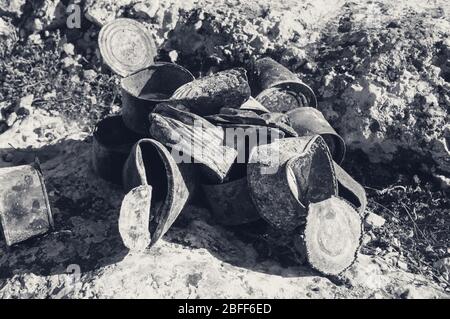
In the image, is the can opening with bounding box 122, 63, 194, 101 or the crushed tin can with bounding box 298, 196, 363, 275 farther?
the can opening with bounding box 122, 63, 194, 101

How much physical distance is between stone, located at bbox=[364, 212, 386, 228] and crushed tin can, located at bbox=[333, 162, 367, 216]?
13cm

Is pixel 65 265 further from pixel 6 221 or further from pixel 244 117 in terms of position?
pixel 244 117

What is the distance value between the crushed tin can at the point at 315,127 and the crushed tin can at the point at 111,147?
4.33 feet

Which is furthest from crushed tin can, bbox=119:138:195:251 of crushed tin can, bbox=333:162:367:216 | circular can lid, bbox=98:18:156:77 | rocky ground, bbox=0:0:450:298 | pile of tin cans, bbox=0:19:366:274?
circular can lid, bbox=98:18:156:77

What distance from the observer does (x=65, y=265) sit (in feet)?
11.9

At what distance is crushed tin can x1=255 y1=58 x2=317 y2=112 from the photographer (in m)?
4.59

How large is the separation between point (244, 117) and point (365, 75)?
161 centimetres

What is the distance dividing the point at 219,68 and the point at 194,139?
1.80 m

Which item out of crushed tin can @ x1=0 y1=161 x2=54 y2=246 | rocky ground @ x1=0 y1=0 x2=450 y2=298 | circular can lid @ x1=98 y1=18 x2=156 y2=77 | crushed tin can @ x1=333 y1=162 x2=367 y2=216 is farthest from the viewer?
circular can lid @ x1=98 y1=18 x2=156 y2=77

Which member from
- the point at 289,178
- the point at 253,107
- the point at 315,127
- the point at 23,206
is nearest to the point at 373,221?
the point at 315,127

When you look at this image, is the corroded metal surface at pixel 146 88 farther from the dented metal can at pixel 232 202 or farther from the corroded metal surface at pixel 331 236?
the corroded metal surface at pixel 331 236

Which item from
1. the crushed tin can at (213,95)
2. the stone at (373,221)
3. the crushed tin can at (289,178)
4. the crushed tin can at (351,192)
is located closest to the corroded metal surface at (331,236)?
the crushed tin can at (289,178)

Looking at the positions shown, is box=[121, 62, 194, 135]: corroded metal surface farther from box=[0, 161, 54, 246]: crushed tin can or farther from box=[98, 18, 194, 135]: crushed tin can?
box=[0, 161, 54, 246]: crushed tin can

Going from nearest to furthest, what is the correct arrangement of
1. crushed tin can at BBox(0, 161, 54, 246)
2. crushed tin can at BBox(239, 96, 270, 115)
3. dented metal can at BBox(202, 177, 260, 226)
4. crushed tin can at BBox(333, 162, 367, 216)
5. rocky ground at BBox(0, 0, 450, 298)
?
rocky ground at BBox(0, 0, 450, 298), crushed tin can at BBox(0, 161, 54, 246), dented metal can at BBox(202, 177, 260, 226), crushed tin can at BBox(333, 162, 367, 216), crushed tin can at BBox(239, 96, 270, 115)
